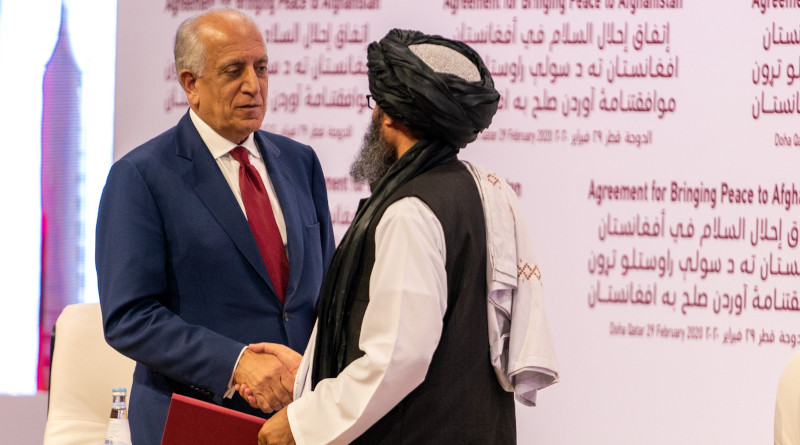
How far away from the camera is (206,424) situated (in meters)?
2.05

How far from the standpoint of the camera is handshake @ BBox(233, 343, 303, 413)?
224cm

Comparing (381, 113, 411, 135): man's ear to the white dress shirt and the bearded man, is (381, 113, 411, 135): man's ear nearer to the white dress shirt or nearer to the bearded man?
the bearded man

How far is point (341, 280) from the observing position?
196 cm

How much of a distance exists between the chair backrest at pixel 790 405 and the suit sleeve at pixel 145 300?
1.23 m

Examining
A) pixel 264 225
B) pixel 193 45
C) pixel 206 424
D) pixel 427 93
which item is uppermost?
pixel 193 45

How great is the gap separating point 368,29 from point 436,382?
2.13m

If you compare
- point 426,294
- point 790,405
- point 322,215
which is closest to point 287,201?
point 322,215

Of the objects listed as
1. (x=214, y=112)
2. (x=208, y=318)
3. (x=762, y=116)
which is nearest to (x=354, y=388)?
(x=208, y=318)

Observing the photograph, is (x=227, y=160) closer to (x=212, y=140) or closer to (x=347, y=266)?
(x=212, y=140)

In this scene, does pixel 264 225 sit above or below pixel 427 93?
below

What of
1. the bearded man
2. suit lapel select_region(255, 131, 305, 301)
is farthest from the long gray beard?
suit lapel select_region(255, 131, 305, 301)

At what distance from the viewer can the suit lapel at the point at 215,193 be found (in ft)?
7.91

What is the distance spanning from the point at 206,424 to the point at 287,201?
2.36 ft

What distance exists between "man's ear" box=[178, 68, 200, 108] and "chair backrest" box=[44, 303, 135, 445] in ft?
2.87
